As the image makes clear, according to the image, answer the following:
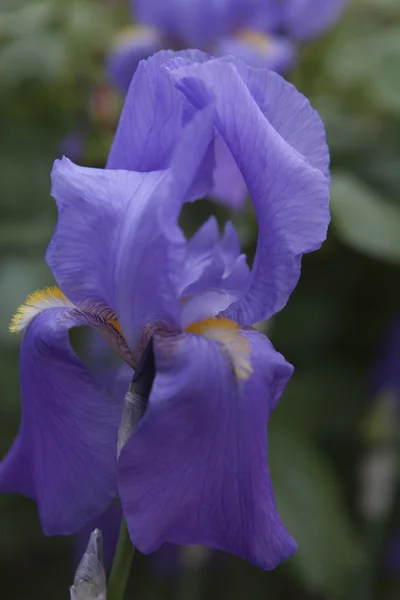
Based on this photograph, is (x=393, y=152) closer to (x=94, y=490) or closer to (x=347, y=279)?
(x=347, y=279)

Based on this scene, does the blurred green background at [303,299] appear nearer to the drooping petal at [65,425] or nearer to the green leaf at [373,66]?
the green leaf at [373,66]

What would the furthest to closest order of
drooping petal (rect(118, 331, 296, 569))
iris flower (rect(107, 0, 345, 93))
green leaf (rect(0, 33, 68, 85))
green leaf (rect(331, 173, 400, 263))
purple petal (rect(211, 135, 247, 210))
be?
iris flower (rect(107, 0, 345, 93)) < green leaf (rect(0, 33, 68, 85)) < green leaf (rect(331, 173, 400, 263)) < purple petal (rect(211, 135, 247, 210)) < drooping petal (rect(118, 331, 296, 569))

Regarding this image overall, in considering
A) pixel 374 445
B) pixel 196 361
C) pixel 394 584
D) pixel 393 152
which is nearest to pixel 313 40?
pixel 393 152

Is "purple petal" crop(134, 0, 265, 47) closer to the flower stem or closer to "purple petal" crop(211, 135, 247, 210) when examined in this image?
"purple petal" crop(211, 135, 247, 210)

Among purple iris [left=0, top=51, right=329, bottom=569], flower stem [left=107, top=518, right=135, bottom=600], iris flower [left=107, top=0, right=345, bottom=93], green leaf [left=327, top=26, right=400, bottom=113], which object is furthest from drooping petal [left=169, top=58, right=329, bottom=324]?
iris flower [left=107, top=0, right=345, bottom=93]

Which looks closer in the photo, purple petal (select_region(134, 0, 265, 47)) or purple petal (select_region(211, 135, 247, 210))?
purple petal (select_region(211, 135, 247, 210))

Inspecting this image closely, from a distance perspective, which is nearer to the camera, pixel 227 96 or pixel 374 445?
pixel 227 96
